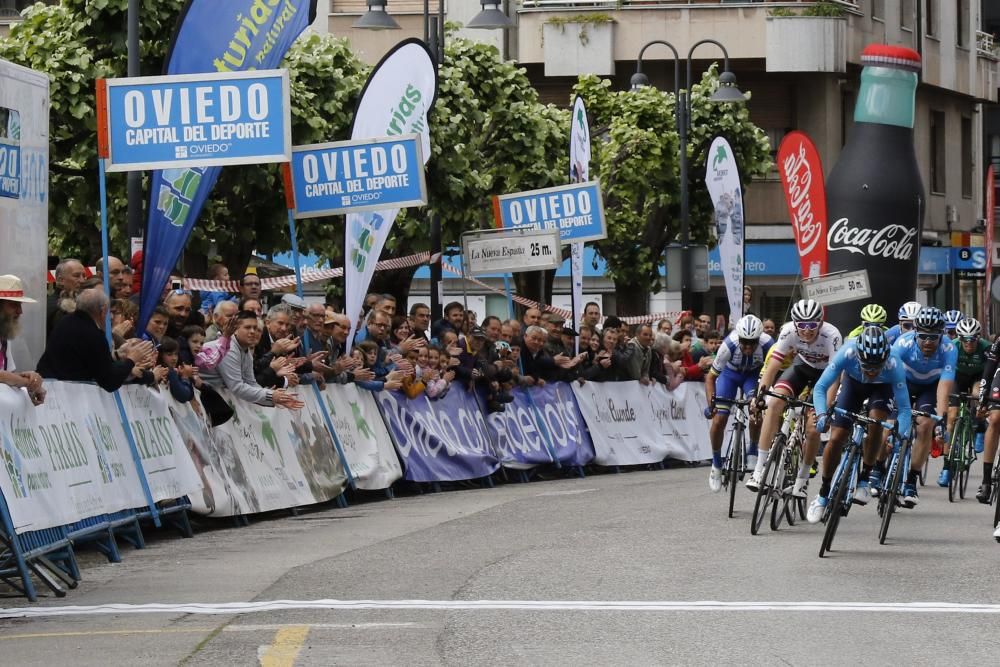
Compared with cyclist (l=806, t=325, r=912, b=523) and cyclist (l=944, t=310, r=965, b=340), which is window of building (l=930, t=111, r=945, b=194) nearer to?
cyclist (l=944, t=310, r=965, b=340)

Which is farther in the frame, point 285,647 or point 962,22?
point 962,22

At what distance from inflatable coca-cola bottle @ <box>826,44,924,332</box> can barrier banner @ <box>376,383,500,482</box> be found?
1239 cm

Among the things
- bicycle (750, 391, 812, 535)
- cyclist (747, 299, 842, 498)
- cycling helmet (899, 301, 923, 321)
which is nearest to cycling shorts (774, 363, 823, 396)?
cyclist (747, 299, 842, 498)

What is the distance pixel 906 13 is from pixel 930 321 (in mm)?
38717

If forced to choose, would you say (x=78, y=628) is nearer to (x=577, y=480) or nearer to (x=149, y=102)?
(x=149, y=102)

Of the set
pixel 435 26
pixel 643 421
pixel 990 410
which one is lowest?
pixel 643 421

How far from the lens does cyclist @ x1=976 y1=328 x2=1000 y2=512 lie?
16750 mm

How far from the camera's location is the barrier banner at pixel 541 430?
859 inches

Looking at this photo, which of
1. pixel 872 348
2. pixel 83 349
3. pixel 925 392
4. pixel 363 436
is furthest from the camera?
pixel 363 436

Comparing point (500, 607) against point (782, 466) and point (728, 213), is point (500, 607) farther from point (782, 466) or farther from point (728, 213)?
point (728, 213)

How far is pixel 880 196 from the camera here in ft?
106

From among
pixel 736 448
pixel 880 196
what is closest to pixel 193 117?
pixel 736 448

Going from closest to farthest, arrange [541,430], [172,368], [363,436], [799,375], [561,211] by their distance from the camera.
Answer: [172,368] < [799,375] < [363,436] < [541,430] < [561,211]

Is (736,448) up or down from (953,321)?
down
